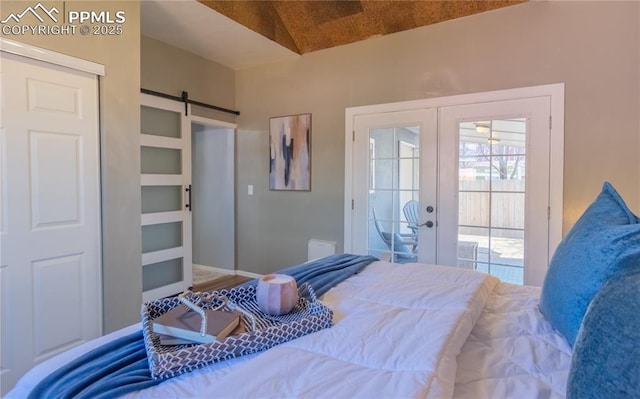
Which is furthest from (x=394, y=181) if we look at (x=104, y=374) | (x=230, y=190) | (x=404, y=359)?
(x=104, y=374)

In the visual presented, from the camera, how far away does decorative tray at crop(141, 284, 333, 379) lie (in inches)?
36.3

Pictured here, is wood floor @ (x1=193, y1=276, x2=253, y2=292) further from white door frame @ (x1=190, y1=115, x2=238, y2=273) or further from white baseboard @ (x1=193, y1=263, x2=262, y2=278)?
white door frame @ (x1=190, y1=115, x2=238, y2=273)

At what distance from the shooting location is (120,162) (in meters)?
2.50

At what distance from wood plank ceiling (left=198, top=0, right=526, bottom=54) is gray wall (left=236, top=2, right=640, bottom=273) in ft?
0.28

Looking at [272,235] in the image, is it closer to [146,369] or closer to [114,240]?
[114,240]

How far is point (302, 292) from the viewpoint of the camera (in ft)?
4.90

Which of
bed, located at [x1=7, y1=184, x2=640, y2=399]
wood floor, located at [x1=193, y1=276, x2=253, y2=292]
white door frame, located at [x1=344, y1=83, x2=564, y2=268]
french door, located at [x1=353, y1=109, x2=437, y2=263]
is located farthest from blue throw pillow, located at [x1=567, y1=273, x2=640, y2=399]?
wood floor, located at [x1=193, y1=276, x2=253, y2=292]

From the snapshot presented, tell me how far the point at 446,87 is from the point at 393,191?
1.05m

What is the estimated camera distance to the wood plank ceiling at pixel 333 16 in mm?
3086

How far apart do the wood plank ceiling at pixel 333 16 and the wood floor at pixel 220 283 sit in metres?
2.70

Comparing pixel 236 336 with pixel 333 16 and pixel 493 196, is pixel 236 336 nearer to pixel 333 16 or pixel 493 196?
pixel 493 196

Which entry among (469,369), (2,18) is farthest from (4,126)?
(469,369)

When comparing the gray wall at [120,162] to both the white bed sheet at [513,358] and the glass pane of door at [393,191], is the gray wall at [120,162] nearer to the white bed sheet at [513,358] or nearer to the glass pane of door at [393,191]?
the glass pane of door at [393,191]

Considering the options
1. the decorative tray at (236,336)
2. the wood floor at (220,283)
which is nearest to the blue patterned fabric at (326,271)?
the decorative tray at (236,336)
